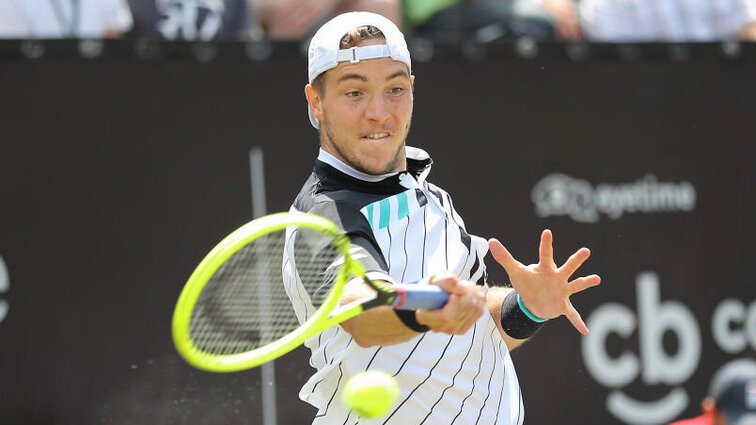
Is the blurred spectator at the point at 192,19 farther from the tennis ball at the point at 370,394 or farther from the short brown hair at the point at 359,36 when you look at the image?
the tennis ball at the point at 370,394

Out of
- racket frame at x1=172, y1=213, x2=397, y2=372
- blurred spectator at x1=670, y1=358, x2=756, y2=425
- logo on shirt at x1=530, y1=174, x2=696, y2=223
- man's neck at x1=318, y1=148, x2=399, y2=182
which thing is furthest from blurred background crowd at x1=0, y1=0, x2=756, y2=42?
blurred spectator at x1=670, y1=358, x2=756, y2=425

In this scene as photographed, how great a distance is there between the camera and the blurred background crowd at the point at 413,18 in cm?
546

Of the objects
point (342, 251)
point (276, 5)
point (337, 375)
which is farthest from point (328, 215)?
point (276, 5)

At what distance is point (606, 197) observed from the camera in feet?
19.6

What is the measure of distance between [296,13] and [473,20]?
0.93m

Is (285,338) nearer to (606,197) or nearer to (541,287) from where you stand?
(541,287)

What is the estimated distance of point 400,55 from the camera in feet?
11.1

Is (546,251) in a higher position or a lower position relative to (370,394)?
higher

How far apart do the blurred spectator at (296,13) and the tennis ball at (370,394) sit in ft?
10.2

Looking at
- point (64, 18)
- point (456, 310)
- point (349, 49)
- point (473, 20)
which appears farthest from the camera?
point (473, 20)

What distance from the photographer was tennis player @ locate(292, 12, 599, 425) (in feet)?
10.9

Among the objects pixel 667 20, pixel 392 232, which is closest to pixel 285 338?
pixel 392 232

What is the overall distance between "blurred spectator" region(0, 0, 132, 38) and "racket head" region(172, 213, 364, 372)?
2502 millimetres

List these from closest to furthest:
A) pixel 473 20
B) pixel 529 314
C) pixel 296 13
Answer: pixel 529 314 < pixel 296 13 < pixel 473 20
